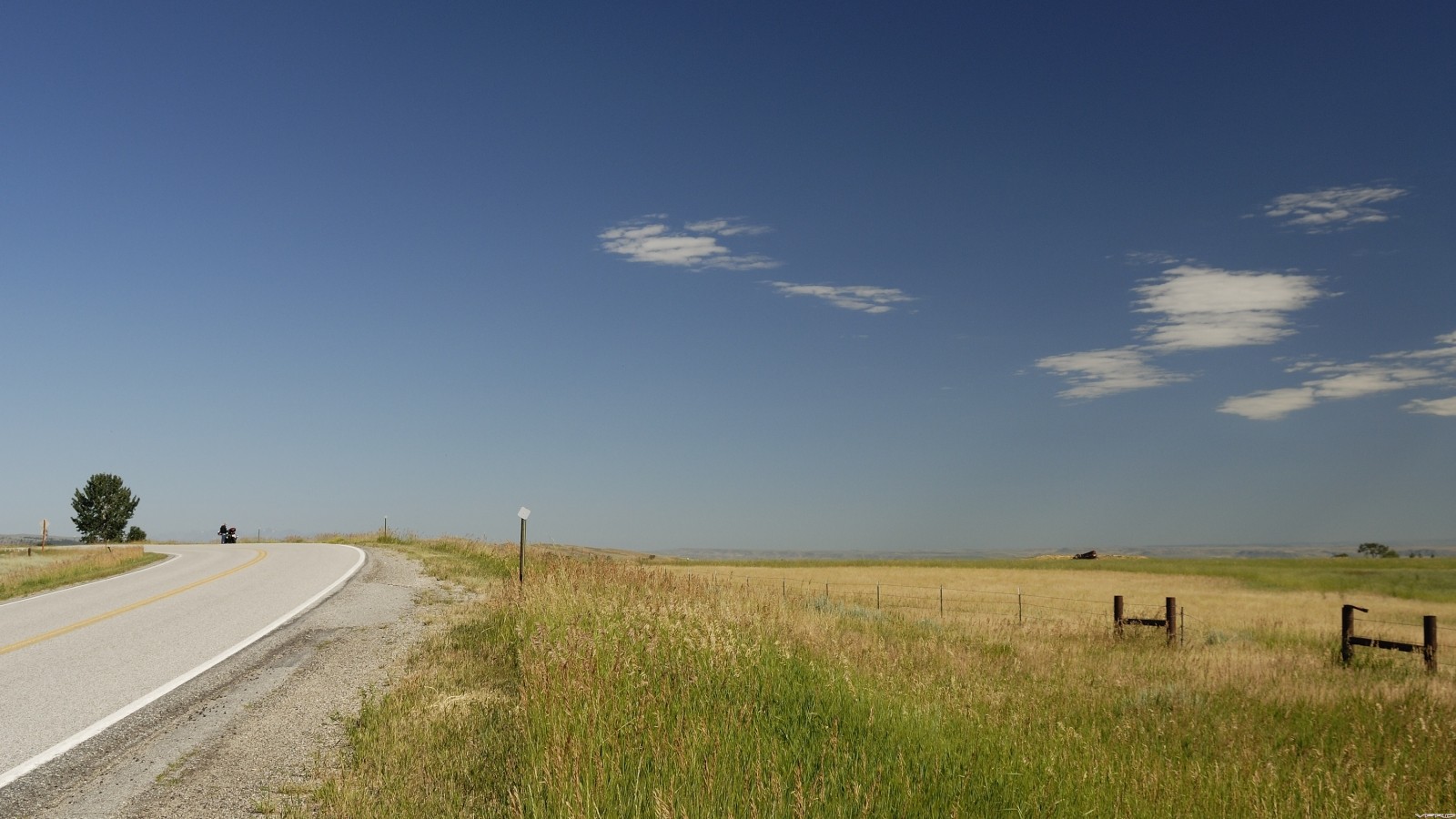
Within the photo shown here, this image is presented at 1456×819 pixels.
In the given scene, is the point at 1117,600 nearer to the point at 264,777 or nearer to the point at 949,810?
the point at 949,810

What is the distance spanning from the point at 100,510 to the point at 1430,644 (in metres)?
112

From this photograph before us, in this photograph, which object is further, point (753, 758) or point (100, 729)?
point (100, 729)

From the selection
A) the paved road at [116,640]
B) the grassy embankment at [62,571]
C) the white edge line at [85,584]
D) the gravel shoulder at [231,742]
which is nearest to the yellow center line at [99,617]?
the paved road at [116,640]

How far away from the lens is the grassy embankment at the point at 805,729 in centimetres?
559

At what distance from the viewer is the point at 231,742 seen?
760cm

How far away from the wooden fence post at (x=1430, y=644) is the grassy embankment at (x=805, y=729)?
3701 millimetres

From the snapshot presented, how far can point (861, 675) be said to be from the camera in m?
8.73

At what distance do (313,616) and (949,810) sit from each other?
12.4m

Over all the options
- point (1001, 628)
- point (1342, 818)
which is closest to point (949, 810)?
point (1342, 818)

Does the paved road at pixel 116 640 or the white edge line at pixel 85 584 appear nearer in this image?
the paved road at pixel 116 640

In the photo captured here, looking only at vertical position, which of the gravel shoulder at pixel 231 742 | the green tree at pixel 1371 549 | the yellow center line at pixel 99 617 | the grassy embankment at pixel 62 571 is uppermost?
the gravel shoulder at pixel 231 742

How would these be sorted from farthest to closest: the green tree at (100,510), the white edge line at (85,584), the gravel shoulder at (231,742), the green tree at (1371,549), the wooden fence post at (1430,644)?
1. the green tree at (1371,549)
2. the green tree at (100,510)
3. the white edge line at (85,584)
4. the wooden fence post at (1430,644)
5. the gravel shoulder at (231,742)

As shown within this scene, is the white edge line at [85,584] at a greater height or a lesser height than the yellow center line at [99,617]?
lesser

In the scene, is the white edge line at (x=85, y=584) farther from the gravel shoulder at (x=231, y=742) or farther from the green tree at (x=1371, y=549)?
the green tree at (x=1371, y=549)
